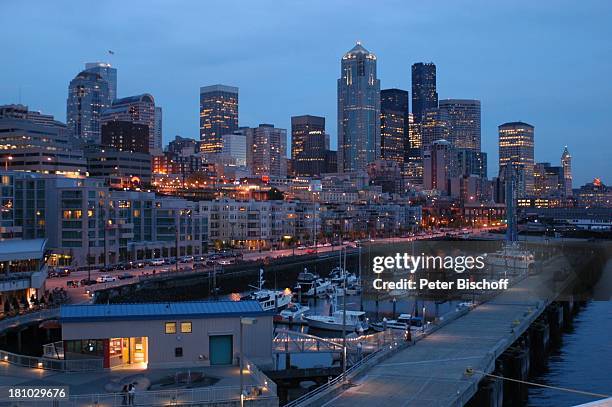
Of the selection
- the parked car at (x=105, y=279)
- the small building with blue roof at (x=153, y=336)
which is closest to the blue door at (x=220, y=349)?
the small building with blue roof at (x=153, y=336)

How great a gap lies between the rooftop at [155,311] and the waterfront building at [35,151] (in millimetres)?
100584

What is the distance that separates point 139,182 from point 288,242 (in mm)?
51996

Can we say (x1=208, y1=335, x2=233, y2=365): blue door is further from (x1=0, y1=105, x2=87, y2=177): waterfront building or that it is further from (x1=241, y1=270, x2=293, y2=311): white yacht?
(x1=0, y1=105, x2=87, y2=177): waterfront building

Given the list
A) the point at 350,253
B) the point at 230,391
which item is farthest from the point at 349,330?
the point at 350,253

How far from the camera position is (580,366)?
4456cm

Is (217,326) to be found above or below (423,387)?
above

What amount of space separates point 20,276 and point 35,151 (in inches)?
3340

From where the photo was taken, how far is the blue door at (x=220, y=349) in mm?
28581

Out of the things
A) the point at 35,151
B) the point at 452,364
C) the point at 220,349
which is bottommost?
the point at 452,364

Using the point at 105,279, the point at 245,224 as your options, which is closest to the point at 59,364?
the point at 105,279

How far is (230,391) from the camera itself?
23719 millimetres

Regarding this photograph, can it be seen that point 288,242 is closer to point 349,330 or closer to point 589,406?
point 349,330

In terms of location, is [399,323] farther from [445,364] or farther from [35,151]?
[35,151]

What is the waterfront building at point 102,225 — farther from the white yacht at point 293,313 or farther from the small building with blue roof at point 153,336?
the small building with blue roof at point 153,336
